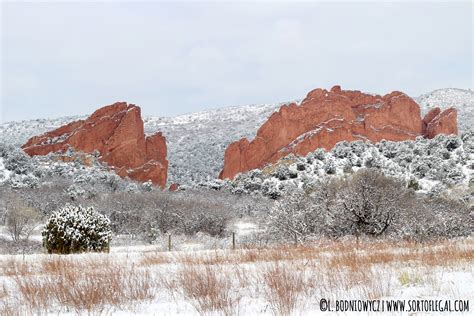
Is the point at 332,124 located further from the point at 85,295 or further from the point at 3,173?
the point at 85,295

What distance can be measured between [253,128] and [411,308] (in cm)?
14127

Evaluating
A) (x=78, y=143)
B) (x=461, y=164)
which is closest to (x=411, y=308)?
(x=461, y=164)

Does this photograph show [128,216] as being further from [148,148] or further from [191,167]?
[191,167]

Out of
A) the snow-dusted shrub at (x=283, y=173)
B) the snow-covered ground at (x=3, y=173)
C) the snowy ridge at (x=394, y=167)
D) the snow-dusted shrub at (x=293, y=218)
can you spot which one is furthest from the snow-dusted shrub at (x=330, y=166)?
the snow-covered ground at (x=3, y=173)

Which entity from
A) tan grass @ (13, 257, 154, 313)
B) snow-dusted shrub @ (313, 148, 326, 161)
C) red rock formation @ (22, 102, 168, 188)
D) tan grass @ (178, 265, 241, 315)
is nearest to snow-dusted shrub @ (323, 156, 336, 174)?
snow-dusted shrub @ (313, 148, 326, 161)

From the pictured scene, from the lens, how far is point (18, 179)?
200 feet

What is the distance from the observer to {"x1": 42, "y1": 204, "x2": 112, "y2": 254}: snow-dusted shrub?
21422mm

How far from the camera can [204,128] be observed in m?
154

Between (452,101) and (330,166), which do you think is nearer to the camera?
(330,166)

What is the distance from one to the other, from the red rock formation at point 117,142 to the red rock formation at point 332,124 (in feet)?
49.0

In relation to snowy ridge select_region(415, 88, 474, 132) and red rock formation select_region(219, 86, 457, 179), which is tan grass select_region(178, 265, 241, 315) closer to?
red rock formation select_region(219, 86, 457, 179)

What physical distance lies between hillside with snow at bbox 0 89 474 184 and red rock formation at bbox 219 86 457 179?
14312 millimetres

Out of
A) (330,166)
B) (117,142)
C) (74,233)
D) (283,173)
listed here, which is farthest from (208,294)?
(117,142)

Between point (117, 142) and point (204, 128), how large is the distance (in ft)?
201
